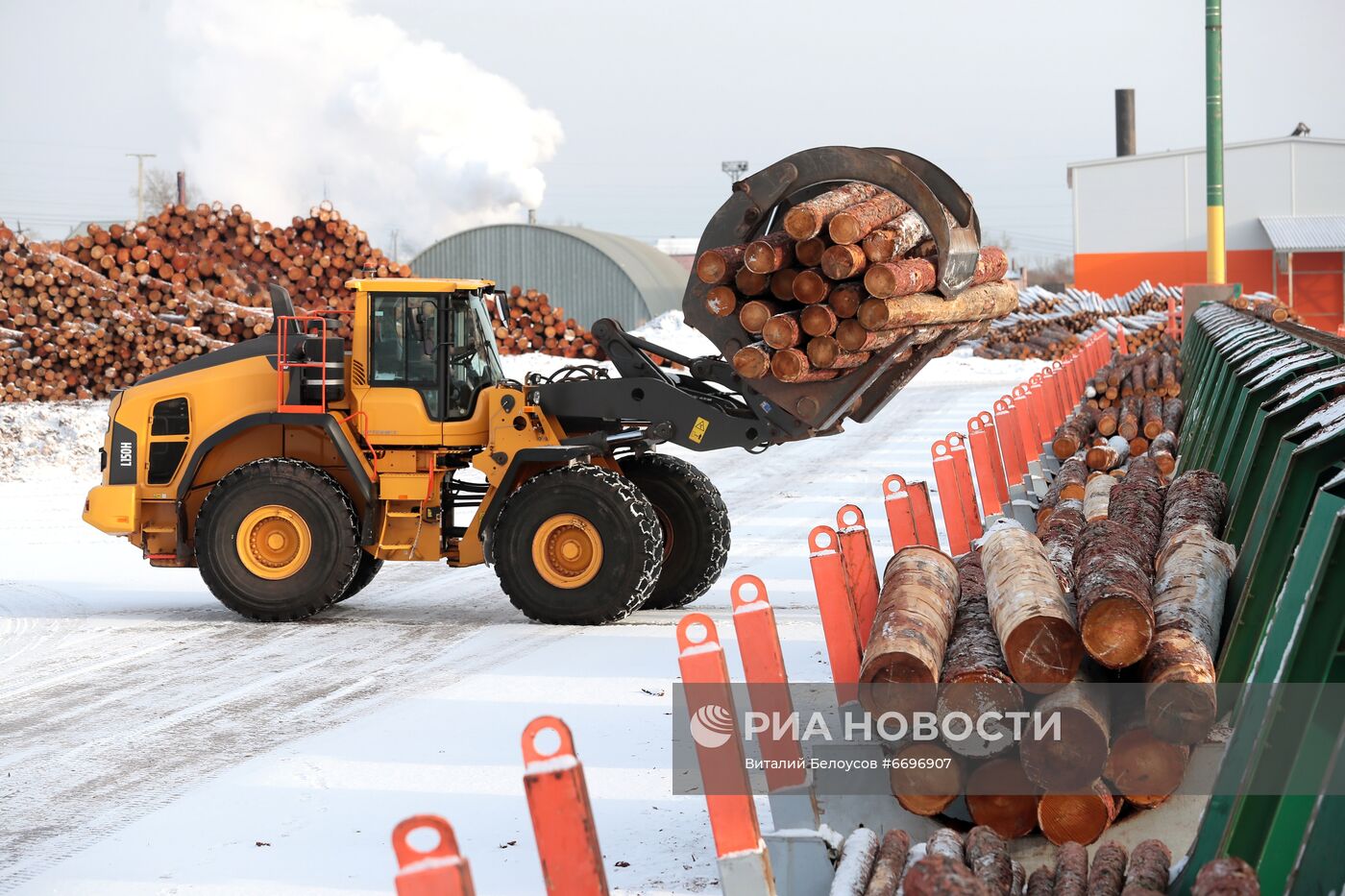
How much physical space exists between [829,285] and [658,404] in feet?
6.22

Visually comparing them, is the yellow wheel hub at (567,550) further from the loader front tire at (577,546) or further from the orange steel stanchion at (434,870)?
the orange steel stanchion at (434,870)

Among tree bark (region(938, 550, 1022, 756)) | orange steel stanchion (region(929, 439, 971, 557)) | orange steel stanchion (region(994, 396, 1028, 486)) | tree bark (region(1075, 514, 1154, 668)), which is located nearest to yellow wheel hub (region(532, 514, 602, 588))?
orange steel stanchion (region(929, 439, 971, 557))

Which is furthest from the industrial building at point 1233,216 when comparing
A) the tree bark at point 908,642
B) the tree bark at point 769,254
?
the tree bark at point 908,642

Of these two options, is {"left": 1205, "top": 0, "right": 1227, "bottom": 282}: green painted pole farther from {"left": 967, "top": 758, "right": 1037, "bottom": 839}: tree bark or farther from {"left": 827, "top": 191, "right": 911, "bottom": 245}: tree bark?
{"left": 967, "top": 758, "right": 1037, "bottom": 839}: tree bark

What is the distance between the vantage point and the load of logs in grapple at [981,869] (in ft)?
12.5

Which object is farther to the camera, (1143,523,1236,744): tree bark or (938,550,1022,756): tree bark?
(938,550,1022,756): tree bark

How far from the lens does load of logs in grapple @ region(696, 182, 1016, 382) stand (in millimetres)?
8789

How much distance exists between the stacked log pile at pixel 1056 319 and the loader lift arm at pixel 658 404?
31.8 meters

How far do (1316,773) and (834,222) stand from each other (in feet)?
18.2

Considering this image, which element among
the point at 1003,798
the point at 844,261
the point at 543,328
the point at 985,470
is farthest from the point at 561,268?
the point at 1003,798

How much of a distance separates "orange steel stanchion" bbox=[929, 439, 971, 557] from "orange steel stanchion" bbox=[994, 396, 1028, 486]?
7.27 ft

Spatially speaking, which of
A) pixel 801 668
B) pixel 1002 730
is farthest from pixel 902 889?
pixel 801 668

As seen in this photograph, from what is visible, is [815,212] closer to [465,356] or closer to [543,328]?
[465,356]

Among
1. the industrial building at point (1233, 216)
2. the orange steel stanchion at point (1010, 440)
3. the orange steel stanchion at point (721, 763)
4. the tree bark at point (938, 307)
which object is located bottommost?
the orange steel stanchion at point (721, 763)
